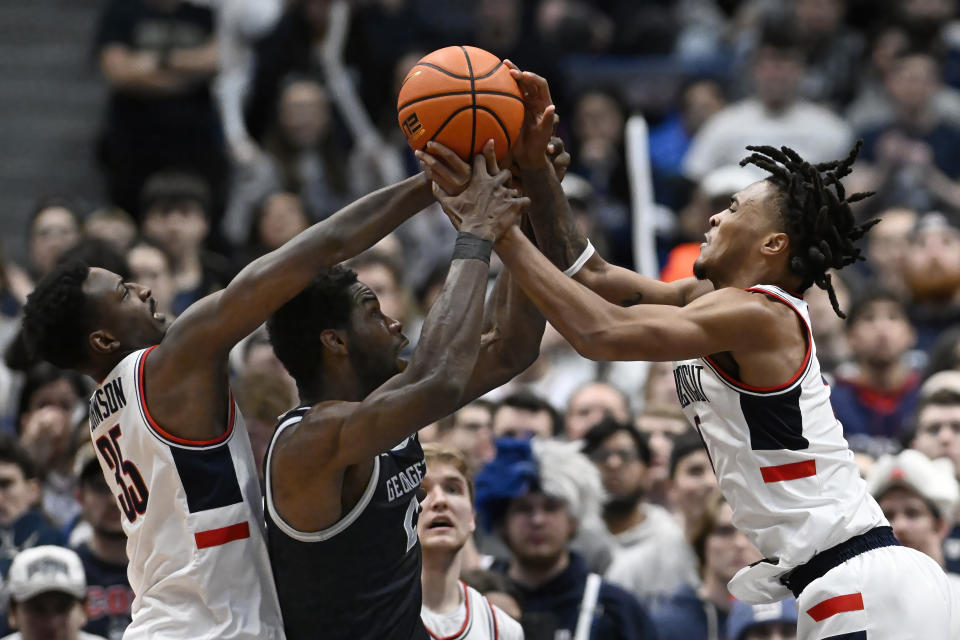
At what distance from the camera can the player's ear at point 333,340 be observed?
538 cm

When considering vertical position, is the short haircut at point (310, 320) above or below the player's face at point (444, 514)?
above

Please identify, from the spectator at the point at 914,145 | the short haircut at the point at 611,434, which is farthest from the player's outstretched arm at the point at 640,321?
the spectator at the point at 914,145

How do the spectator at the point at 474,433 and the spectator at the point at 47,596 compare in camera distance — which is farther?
the spectator at the point at 474,433

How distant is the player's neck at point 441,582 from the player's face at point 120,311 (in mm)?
1657

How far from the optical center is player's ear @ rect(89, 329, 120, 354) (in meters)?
5.38

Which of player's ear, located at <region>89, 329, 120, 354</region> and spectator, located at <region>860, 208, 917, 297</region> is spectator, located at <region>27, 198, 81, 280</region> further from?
spectator, located at <region>860, 208, 917, 297</region>

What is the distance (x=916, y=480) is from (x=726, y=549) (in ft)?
3.19

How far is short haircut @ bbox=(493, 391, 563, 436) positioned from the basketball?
3577 millimetres

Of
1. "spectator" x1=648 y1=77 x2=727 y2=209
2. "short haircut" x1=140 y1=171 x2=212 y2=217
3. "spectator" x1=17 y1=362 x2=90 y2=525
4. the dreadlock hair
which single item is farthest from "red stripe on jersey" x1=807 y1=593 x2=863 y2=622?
"spectator" x1=648 y1=77 x2=727 y2=209

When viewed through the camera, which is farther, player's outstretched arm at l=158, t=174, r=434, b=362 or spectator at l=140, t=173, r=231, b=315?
spectator at l=140, t=173, r=231, b=315

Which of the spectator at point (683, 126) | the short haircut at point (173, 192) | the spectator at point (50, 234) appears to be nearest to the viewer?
the spectator at point (50, 234)

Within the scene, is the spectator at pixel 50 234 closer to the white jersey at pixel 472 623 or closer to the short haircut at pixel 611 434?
the short haircut at pixel 611 434


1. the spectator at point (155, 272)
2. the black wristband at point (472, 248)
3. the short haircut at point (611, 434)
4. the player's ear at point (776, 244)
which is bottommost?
the short haircut at point (611, 434)

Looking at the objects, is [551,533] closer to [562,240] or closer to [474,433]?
[474,433]
